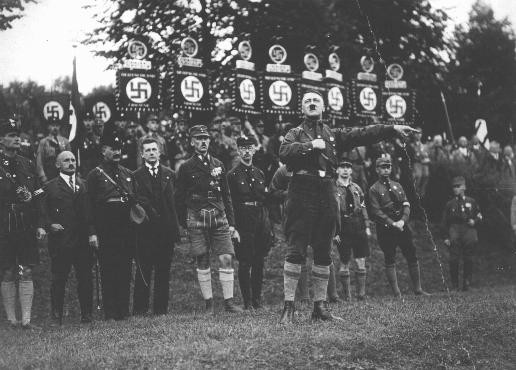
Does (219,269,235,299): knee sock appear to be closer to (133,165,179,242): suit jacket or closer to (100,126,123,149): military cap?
(133,165,179,242): suit jacket

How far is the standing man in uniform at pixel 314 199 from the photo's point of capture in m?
8.88

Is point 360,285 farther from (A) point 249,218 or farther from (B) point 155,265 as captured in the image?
(B) point 155,265

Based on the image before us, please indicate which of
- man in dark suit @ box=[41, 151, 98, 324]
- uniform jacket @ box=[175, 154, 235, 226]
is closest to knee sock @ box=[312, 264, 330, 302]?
uniform jacket @ box=[175, 154, 235, 226]

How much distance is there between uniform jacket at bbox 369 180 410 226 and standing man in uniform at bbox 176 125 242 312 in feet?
12.8

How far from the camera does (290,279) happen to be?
29.2ft

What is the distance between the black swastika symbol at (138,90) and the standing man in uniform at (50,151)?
13.3ft

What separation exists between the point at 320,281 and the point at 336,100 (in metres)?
14.5

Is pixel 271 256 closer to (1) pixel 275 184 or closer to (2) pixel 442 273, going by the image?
(2) pixel 442 273

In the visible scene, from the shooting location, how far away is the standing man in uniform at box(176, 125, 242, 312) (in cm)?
1082

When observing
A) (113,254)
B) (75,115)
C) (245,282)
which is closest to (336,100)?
(75,115)

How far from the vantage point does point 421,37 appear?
28469mm

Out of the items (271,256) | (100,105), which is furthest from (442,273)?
(100,105)

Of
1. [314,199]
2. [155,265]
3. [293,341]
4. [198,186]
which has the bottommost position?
[293,341]

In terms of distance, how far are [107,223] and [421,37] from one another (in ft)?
66.3
